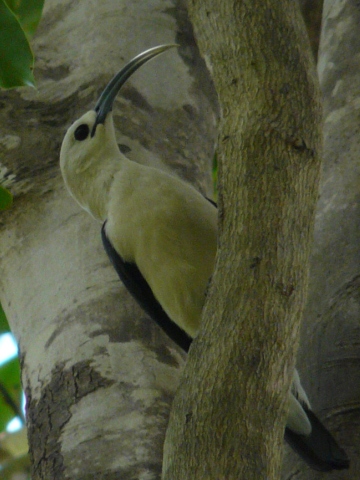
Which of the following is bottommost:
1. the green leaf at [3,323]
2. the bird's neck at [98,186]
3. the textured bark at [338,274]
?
the green leaf at [3,323]

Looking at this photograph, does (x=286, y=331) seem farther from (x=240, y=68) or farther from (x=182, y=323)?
(x=182, y=323)

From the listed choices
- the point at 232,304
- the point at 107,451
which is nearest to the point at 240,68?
→ the point at 232,304

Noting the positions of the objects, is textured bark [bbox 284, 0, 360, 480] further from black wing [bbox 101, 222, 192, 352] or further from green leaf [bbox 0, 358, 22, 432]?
green leaf [bbox 0, 358, 22, 432]

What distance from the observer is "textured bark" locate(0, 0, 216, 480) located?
7.87 feet

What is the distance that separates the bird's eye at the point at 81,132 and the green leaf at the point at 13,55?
0.33 meters

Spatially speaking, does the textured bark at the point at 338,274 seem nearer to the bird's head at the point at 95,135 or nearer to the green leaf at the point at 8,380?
the bird's head at the point at 95,135

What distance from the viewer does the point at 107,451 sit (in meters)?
2.31

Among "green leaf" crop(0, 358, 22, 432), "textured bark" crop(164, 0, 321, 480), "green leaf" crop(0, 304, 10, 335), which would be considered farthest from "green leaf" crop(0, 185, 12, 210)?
"green leaf" crop(0, 358, 22, 432)

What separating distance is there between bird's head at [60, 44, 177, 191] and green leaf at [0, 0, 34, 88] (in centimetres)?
32

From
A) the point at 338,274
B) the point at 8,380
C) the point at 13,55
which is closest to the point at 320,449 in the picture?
the point at 338,274

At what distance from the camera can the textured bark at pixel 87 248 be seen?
240 cm

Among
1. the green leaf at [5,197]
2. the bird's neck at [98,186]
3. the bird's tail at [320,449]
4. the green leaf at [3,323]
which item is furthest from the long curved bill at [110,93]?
the bird's tail at [320,449]

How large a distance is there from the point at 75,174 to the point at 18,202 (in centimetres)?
24

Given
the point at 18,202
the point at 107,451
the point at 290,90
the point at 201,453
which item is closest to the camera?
the point at 201,453
